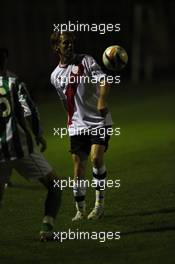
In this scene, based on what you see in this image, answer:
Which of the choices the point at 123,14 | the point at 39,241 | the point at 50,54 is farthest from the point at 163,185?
the point at 123,14

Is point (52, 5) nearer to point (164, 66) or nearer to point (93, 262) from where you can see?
point (164, 66)

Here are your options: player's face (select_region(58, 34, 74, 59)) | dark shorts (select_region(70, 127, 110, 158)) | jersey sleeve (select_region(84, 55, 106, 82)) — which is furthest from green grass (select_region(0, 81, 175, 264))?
player's face (select_region(58, 34, 74, 59))

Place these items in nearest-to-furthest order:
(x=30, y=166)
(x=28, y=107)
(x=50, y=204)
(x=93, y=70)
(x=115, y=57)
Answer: (x=28, y=107) < (x=30, y=166) < (x=50, y=204) < (x=93, y=70) < (x=115, y=57)

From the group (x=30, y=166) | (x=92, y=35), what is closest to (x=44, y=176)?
(x=30, y=166)

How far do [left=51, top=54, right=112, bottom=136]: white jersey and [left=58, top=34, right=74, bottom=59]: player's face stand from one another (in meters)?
0.18

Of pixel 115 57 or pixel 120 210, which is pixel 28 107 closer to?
pixel 115 57

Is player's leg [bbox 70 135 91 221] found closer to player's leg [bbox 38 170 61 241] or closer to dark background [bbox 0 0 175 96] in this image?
player's leg [bbox 38 170 61 241]

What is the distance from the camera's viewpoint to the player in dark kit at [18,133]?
9133 mm

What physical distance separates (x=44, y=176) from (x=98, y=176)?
175 cm

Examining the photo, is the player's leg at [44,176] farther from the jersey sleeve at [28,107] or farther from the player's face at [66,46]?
the player's face at [66,46]

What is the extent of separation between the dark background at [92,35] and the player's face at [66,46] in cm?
2166

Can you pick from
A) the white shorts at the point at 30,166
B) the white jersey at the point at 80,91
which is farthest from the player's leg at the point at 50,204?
the white jersey at the point at 80,91

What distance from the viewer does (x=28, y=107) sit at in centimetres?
Answer: 915

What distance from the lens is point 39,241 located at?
9711 mm
